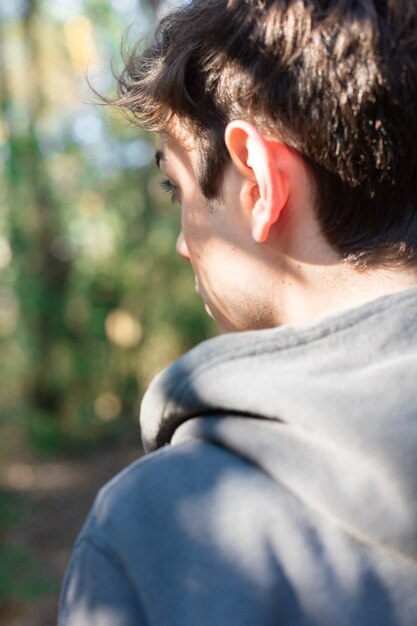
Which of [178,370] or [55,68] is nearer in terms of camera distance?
[178,370]

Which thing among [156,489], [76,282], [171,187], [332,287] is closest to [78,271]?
[76,282]

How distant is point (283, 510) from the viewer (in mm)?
1093

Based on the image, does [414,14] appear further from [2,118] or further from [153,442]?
[2,118]

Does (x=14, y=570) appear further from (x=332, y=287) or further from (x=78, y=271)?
(x=78, y=271)

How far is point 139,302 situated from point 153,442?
8.86 metres

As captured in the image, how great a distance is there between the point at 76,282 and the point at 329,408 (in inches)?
375

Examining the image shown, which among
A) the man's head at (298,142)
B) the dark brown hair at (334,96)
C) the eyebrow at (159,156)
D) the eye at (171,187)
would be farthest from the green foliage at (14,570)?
the dark brown hair at (334,96)

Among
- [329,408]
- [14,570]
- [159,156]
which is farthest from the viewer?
[14,570]

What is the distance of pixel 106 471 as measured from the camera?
9914mm

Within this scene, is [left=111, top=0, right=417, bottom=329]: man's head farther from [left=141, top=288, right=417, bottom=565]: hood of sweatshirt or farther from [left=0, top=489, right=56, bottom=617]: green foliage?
[left=0, top=489, right=56, bottom=617]: green foliage

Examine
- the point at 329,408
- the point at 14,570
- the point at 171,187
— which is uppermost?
the point at 171,187

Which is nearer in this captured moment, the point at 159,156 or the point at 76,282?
the point at 159,156

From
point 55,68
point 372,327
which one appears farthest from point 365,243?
point 55,68

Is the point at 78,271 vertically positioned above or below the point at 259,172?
below
